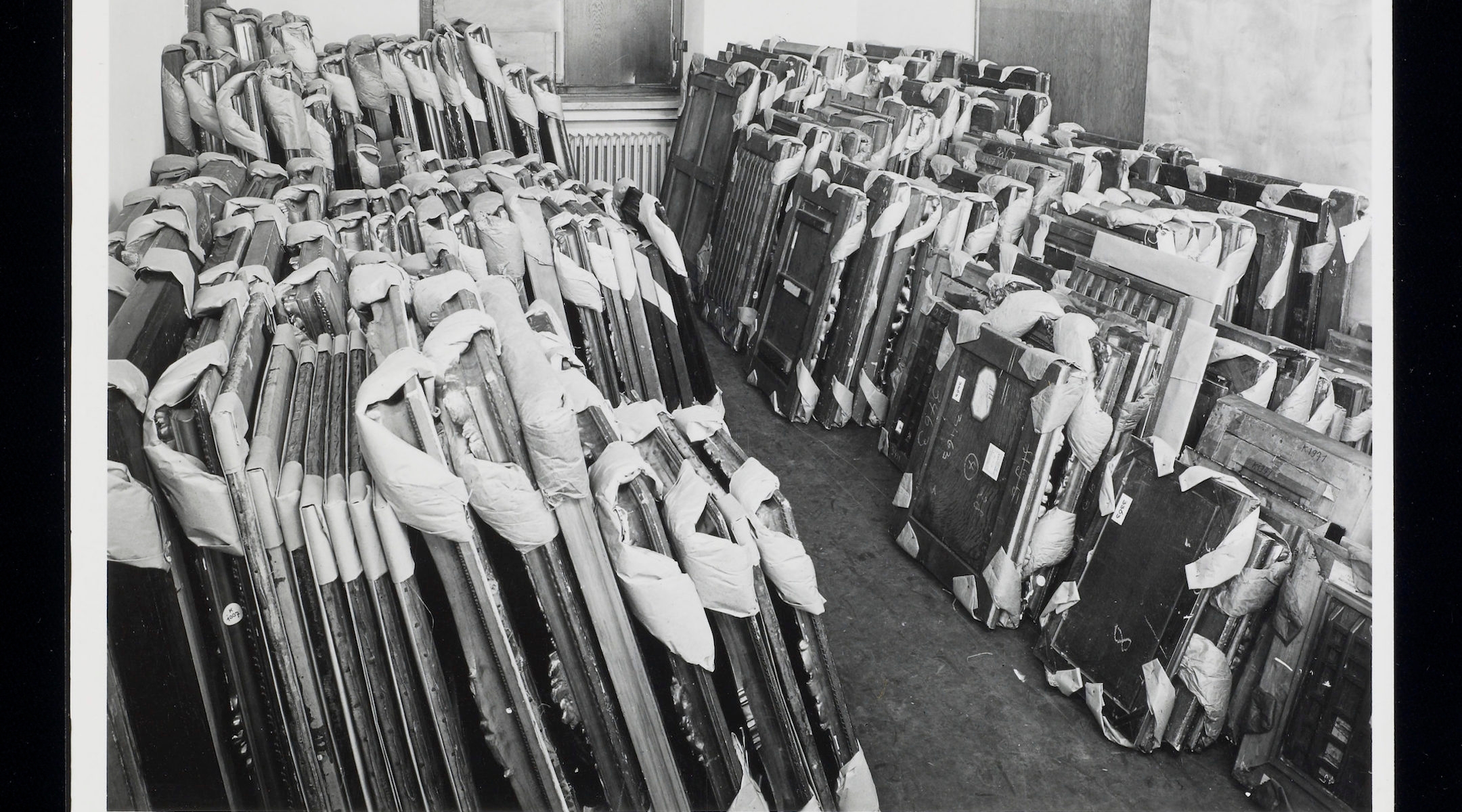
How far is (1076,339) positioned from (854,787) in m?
1.42

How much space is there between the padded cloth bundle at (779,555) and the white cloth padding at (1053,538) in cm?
101

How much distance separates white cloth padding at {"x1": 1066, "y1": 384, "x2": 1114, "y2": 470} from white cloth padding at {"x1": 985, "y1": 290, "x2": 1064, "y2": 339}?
1.18ft

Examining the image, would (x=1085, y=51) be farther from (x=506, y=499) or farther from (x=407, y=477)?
(x=407, y=477)

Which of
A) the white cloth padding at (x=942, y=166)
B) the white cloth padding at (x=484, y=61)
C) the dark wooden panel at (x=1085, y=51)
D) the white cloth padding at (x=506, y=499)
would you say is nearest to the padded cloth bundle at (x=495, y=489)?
the white cloth padding at (x=506, y=499)

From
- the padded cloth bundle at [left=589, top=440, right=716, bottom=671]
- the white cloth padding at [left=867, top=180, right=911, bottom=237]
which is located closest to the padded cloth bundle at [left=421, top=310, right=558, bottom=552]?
the padded cloth bundle at [left=589, top=440, right=716, bottom=671]

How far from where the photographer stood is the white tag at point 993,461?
327 cm

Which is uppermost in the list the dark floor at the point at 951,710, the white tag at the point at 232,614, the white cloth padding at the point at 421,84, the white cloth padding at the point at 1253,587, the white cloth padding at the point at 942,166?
the white cloth padding at the point at 421,84

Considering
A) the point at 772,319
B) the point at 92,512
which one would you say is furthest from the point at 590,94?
the point at 92,512

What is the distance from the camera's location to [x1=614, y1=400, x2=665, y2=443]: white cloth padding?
2.46 m

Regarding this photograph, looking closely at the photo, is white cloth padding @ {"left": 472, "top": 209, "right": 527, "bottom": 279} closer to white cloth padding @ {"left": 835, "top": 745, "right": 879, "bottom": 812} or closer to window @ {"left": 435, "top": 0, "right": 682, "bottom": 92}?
white cloth padding @ {"left": 835, "top": 745, "right": 879, "bottom": 812}

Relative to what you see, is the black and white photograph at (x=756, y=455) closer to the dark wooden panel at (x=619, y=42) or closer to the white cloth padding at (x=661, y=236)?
the white cloth padding at (x=661, y=236)

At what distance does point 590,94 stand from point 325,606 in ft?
21.0

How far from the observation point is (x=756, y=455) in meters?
4.51

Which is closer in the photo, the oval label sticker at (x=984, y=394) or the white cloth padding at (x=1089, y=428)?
the white cloth padding at (x=1089, y=428)
